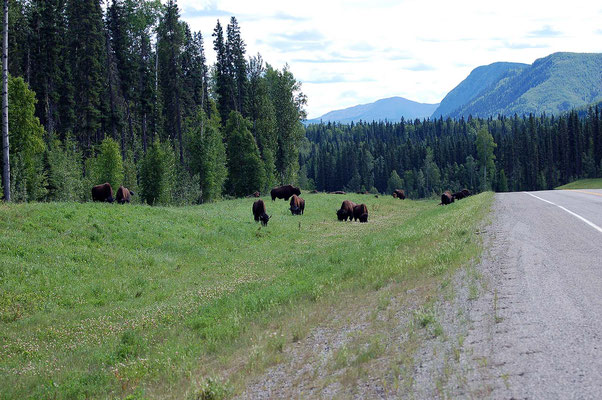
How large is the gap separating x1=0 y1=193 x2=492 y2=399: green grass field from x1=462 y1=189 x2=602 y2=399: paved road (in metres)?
1.66

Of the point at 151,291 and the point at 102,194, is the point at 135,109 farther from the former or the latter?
the point at 151,291

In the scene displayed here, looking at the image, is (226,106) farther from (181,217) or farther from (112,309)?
(112,309)

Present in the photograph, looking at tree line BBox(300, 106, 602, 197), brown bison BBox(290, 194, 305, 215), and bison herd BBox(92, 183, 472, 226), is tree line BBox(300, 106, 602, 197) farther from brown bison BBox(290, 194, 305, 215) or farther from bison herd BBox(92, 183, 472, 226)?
brown bison BBox(290, 194, 305, 215)

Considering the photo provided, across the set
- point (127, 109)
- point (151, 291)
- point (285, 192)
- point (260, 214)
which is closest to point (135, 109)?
point (127, 109)

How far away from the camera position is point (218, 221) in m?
27.3

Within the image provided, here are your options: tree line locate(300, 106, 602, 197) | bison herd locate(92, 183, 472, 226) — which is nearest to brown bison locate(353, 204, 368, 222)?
bison herd locate(92, 183, 472, 226)

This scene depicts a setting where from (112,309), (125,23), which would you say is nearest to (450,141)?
(125,23)

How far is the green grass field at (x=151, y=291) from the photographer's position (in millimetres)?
8477

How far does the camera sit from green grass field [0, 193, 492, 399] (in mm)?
8477

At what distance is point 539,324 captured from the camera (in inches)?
242

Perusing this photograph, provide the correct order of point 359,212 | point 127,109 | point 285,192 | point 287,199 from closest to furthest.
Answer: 1. point 359,212
2. point 285,192
3. point 287,199
4. point 127,109

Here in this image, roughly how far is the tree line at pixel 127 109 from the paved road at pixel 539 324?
102 ft

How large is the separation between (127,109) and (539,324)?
6314cm

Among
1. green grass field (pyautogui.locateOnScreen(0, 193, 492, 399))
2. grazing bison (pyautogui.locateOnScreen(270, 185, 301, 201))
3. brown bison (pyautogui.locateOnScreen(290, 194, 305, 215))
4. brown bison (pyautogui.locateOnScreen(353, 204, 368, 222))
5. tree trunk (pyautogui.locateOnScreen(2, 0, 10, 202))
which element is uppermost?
tree trunk (pyautogui.locateOnScreen(2, 0, 10, 202))
